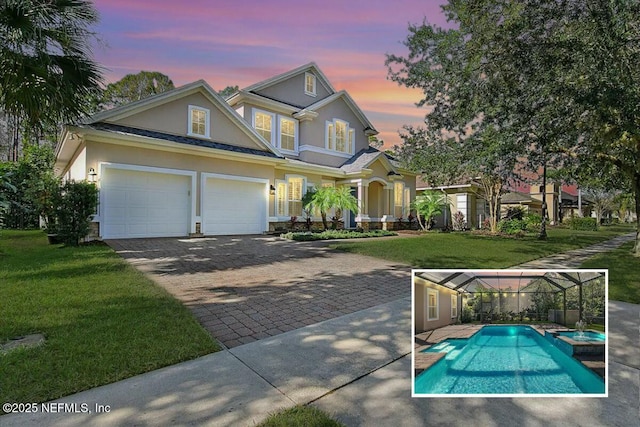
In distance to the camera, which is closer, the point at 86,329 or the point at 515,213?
the point at 86,329

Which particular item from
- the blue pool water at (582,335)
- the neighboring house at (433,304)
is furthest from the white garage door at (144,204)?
the blue pool water at (582,335)

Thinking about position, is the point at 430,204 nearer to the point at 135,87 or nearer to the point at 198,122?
the point at 198,122

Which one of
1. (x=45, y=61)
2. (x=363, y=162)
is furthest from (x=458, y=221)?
(x=45, y=61)

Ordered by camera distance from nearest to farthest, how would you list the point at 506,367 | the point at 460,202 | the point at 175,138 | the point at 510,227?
the point at 506,367 < the point at 175,138 < the point at 510,227 < the point at 460,202

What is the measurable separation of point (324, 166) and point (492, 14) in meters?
10.8

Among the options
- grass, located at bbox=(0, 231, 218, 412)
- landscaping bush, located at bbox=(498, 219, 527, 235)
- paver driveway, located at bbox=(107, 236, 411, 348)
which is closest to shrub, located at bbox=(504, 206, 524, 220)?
landscaping bush, located at bbox=(498, 219, 527, 235)

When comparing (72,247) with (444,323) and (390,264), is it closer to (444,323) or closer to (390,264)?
(390,264)

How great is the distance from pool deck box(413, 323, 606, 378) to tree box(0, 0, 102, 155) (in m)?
8.77

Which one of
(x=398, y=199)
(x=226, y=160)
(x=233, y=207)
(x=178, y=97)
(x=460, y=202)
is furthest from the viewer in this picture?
(x=460, y=202)

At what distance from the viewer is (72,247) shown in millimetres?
9609

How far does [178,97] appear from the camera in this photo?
528 inches

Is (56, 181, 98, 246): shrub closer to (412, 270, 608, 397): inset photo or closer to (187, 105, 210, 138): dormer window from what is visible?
(187, 105, 210, 138): dormer window

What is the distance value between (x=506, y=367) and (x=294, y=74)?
19667 mm

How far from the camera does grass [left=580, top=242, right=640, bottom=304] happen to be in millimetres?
5770
